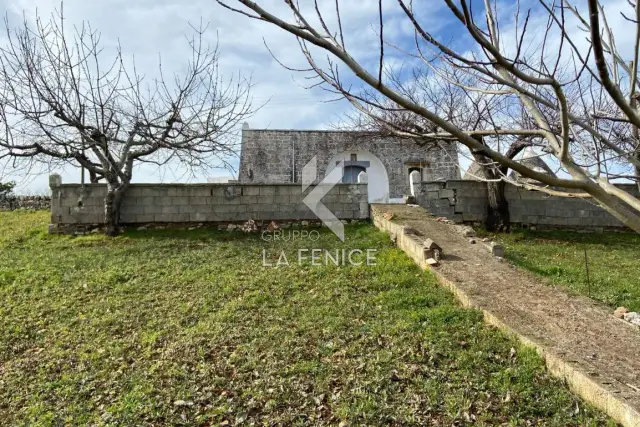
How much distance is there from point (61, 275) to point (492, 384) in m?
6.43

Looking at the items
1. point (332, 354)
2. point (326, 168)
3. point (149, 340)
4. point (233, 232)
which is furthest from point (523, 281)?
point (326, 168)

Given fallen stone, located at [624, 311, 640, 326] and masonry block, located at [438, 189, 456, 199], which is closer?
fallen stone, located at [624, 311, 640, 326]

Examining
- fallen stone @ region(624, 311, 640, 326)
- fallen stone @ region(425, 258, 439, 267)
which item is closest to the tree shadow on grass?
fallen stone @ region(425, 258, 439, 267)

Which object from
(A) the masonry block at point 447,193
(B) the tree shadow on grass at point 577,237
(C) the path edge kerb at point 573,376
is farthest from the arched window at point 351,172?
(C) the path edge kerb at point 573,376

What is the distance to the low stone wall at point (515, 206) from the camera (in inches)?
438

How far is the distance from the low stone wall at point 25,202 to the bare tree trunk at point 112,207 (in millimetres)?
7208

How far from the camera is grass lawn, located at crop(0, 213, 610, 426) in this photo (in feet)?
10.5

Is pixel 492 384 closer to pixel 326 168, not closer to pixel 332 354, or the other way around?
pixel 332 354

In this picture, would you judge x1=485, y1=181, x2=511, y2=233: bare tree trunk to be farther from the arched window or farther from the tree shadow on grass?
the arched window

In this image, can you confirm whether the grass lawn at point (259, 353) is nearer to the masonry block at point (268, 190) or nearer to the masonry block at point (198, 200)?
the masonry block at point (198, 200)

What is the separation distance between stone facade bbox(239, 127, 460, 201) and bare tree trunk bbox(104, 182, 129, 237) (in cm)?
684

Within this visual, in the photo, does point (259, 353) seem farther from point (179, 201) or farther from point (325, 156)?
point (325, 156)

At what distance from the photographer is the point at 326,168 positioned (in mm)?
16750

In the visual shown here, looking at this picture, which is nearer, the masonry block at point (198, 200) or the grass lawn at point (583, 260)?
the grass lawn at point (583, 260)
